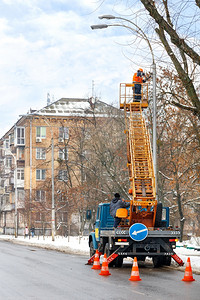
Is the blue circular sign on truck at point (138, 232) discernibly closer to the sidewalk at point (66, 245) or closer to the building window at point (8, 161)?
the sidewalk at point (66, 245)

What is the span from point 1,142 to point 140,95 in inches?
3308

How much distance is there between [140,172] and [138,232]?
3.24 meters

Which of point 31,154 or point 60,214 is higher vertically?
point 31,154

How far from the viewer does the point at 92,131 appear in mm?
48750

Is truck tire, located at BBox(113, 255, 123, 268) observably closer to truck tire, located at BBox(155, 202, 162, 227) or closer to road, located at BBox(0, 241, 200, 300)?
road, located at BBox(0, 241, 200, 300)

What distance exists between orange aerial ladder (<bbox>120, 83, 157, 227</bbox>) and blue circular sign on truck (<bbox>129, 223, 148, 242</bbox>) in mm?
1133

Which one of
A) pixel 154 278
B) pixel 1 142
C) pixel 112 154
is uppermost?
pixel 1 142

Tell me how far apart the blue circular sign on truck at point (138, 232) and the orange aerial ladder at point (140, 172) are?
113 centimetres

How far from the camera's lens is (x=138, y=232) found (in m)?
20.1

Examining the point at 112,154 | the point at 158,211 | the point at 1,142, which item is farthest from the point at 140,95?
the point at 1,142

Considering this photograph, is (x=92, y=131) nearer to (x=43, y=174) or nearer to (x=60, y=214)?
(x=60, y=214)

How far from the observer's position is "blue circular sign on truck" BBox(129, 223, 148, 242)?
20.1m

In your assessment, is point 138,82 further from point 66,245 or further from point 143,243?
point 66,245

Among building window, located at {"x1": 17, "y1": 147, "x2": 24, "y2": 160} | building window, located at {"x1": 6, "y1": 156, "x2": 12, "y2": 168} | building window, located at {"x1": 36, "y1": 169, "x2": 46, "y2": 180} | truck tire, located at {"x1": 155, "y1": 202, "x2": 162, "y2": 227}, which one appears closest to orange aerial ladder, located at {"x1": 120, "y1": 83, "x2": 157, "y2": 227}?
truck tire, located at {"x1": 155, "y1": 202, "x2": 162, "y2": 227}
